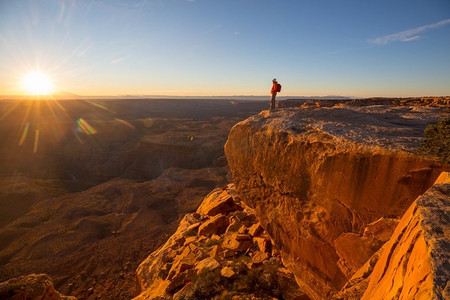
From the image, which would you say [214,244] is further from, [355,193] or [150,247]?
[150,247]

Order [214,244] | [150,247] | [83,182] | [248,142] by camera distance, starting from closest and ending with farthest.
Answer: [248,142], [214,244], [150,247], [83,182]

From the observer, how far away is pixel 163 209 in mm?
22922

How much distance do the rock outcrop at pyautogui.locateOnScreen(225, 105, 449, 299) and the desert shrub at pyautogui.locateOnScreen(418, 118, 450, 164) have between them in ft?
0.47

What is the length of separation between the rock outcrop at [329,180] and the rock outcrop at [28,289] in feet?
22.9

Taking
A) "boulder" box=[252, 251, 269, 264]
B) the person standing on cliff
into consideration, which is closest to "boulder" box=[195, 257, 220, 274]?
"boulder" box=[252, 251, 269, 264]

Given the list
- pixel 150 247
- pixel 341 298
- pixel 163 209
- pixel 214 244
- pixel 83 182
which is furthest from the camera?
pixel 83 182

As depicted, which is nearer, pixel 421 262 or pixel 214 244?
pixel 421 262

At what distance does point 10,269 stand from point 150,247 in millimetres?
8445

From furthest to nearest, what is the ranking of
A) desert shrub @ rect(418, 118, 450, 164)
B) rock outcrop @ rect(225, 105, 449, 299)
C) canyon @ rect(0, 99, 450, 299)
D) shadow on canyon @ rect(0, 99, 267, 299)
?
shadow on canyon @ rect(0, 99, 267, 299) → rock outcrop @ rect(225, 105, 449, 299) → desert shrub @ rect(418, 118, 450, 164) → canyon @ rect(0, 99, 450, 299)

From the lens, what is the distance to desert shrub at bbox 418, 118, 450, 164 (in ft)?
12.4

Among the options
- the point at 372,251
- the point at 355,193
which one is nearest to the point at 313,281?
the point at 372,251

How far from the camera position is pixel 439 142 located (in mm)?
3896

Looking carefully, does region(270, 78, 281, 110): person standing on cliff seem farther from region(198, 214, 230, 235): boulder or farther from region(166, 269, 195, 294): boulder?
region(166, 269, 195, 294): boulder

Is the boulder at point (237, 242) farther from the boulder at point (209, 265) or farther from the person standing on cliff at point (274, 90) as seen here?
the person standing on cliff at point (274, 90)
